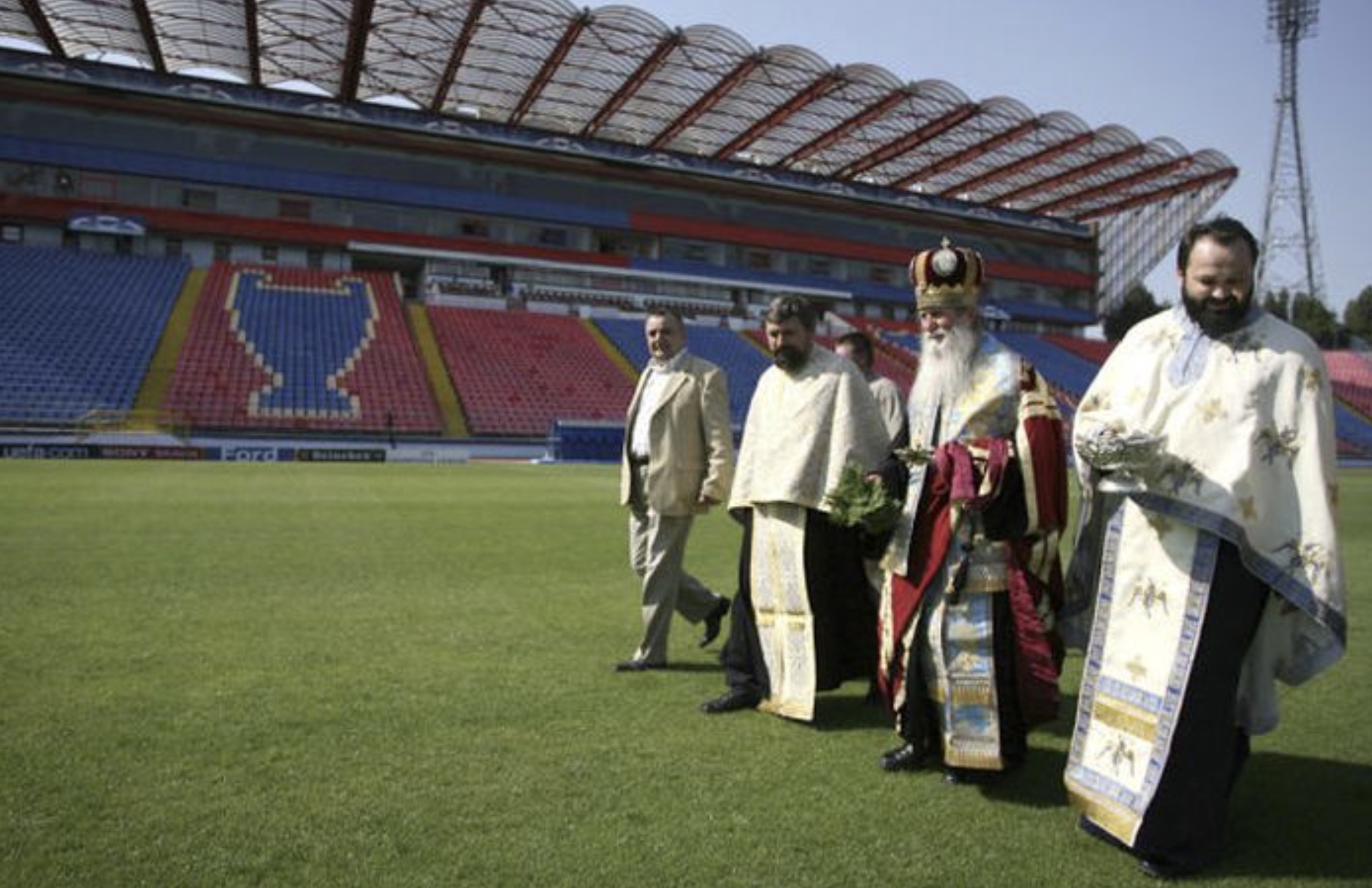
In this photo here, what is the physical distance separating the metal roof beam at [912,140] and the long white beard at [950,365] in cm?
3541

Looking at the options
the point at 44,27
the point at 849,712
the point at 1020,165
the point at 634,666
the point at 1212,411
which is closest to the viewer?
the point at 1212,411

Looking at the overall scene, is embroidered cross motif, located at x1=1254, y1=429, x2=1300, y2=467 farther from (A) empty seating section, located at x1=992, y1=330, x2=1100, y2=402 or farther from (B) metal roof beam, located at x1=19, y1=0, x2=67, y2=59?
(A) empty seating section, located at x1=992, y1=330, x2=1100, y2=402

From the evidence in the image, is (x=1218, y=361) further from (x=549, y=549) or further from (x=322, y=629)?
(x=549, y=549)

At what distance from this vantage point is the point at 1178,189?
46875 millimetres

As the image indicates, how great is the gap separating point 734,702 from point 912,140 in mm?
39442

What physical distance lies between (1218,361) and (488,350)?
107 ft

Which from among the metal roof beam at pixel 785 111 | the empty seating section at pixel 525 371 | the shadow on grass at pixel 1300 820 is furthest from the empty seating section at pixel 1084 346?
the shadow on grass at pixel 1300 820

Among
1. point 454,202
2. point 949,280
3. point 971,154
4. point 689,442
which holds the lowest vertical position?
point 689,442

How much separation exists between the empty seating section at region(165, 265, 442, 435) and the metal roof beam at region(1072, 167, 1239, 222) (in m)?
36.1

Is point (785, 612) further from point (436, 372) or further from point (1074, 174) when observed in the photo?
point (1074, 174)

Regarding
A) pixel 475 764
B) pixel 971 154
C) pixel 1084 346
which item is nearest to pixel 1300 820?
pixel 475 764

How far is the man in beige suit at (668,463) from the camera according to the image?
5.12 metres

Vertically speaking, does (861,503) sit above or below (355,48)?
below

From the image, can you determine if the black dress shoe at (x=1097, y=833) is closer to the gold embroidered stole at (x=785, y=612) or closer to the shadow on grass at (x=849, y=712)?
the shadow on grass at (x=849, y=712)
